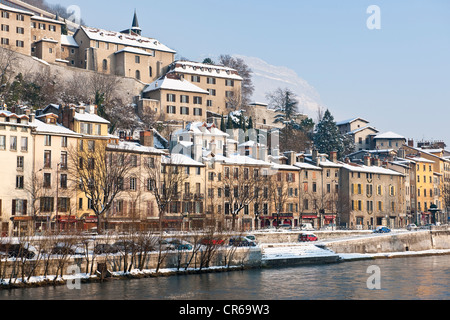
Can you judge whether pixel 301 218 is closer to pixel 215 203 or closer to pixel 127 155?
pixel 215 203

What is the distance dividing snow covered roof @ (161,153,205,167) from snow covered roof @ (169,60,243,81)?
161 ft

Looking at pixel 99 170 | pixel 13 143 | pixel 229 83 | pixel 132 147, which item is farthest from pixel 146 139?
pixel 229 83

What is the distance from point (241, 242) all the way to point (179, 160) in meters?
19.3

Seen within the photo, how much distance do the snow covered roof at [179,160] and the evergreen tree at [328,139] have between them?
46.4 meters

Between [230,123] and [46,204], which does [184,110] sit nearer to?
[230,123]

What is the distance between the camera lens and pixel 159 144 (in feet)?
296

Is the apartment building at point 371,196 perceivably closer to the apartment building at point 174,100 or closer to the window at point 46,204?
the apartment building at point 174,100

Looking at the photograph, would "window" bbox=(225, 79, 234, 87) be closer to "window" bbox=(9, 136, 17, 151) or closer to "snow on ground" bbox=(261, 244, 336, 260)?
"snow on ground" bbox=(261, 244, 336, 260)

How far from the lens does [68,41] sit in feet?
397

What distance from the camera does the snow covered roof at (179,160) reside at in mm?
74106

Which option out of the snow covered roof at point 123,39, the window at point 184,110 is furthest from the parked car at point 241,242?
the snow covered roof at point 123,39

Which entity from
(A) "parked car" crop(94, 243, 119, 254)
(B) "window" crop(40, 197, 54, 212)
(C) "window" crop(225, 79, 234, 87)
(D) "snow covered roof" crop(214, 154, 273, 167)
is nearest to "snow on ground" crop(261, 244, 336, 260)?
(A) "parked car" crop(94, 243, 119, 254)
